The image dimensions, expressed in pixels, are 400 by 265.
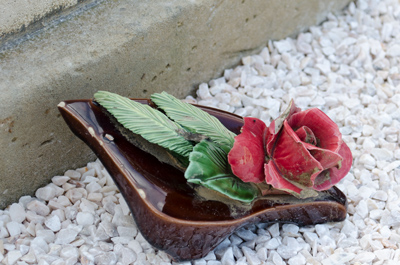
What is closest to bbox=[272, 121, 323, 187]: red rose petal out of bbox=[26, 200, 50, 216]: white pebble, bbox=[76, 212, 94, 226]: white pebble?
bbox=[76, 212, 94, 226]: white pebble

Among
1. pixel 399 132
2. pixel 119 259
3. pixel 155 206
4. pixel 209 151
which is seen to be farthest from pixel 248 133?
pixel 399 132

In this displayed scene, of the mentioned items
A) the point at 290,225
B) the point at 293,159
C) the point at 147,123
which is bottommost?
the point at 290,225

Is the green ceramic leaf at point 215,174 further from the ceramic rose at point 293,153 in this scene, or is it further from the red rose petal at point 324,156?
the red rose petal at point 324,156

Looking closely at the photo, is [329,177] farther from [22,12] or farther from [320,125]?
[22,12]

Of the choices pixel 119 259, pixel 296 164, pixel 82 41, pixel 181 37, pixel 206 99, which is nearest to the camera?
pixel 296 164

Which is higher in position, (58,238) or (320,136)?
(320,136)

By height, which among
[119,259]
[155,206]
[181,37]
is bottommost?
[119,259]

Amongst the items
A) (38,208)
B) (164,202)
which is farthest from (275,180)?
(38,208)

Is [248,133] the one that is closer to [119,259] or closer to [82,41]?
[119,259]

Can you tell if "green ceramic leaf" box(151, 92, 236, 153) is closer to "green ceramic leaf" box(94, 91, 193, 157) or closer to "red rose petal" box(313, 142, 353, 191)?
"green ceramic leaf" box(94, 91, 193, 157)
